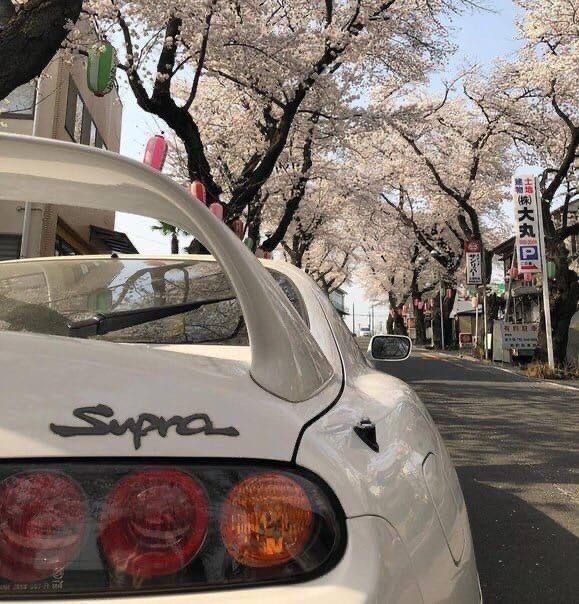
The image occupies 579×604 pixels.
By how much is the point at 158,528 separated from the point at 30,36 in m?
5.32

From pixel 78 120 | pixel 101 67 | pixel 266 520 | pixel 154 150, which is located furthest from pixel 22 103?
pixel 266 520

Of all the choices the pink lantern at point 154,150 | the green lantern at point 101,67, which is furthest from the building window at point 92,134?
the green lantern at point 101,67

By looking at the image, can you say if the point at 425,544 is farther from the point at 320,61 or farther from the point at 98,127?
the point at 98,127

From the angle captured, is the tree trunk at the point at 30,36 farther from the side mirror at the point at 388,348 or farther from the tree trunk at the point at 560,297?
the tree trunk at the point at 560,297

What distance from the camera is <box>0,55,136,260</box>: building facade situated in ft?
46.0

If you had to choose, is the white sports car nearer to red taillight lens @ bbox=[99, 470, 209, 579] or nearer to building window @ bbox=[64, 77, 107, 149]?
red taillight lens @ bbox=[99, 470, 209, 579]

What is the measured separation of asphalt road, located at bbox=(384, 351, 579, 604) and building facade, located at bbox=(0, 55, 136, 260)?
968 cm

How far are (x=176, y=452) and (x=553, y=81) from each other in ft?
64.1

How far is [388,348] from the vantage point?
119 inches

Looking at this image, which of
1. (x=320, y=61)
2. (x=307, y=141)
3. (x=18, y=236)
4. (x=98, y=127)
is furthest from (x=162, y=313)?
→ (x=98, y=127)

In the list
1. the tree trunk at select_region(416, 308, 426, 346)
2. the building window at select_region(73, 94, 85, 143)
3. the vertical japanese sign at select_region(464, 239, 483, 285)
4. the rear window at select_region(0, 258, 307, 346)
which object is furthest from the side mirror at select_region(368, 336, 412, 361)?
the tree trunk at select_region(416, 308, 426, 346)

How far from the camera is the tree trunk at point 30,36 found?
5.12 m

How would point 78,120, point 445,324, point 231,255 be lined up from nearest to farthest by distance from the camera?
point 231,255, point 78,120, point 445,324

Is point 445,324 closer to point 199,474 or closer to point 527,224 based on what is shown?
point 527,224
